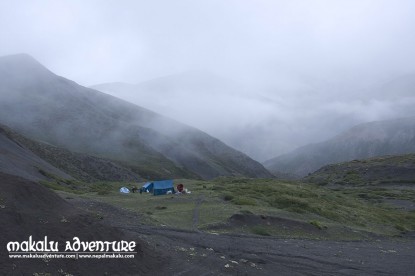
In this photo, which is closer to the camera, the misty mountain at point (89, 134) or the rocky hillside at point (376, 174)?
the rocky hillside at point (376, 174)

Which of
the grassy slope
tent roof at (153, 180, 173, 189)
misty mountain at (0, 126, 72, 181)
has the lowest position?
the grassy slope

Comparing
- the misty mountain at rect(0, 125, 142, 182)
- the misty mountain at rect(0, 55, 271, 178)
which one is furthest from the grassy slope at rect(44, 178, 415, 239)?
the misty mountain at rect(0, 55, 271, 178)

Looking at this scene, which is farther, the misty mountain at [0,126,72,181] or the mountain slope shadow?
the misty mountain at [0,126,72,181]

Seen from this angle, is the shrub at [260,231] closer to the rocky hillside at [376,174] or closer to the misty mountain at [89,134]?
the rocky hillside at [376,174]

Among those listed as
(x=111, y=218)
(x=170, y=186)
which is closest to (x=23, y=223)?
(x=111, y=218)

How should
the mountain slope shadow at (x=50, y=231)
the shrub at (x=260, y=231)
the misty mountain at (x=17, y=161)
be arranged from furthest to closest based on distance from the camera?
1. the misty mountain at (x=17, y=161)
2. the shrub at (x=260, y=231)
3. the mountain slope shadow at (x=50, y=231)

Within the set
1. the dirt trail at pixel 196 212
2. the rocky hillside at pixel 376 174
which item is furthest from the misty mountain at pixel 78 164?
the rocky hillside at pixel 376 174

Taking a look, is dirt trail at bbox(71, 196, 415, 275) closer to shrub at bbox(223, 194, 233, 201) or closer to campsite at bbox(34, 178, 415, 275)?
campsite at bbox(34, 178, 415, 275)

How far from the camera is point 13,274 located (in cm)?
1566

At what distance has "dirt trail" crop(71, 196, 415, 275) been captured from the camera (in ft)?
75.9

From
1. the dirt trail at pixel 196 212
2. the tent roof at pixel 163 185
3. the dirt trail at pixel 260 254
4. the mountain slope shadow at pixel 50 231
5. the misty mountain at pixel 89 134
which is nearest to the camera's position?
the mountain slope shadow at pixel 50 231

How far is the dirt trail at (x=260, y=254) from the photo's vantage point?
23.1 meters

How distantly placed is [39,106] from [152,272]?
180 m

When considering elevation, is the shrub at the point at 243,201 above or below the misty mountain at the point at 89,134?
below
